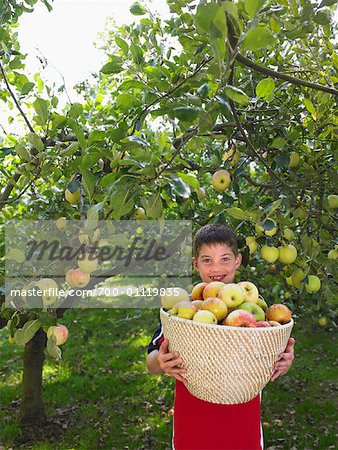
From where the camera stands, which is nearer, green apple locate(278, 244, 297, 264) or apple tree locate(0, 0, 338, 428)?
apple tree locate(0, 0, 338, 428)

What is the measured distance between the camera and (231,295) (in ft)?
4.97

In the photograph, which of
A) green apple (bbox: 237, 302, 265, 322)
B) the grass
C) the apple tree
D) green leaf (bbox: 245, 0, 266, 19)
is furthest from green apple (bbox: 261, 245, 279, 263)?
the grass

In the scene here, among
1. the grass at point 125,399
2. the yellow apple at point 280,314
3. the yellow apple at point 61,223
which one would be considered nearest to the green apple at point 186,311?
the yellow apple at point 280,314

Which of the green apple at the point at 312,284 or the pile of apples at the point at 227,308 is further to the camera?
the green apple at the point at 312,284

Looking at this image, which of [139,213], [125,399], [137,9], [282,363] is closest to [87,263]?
[139,213]

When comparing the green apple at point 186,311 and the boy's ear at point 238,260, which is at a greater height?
the boy's ear at point 238,260

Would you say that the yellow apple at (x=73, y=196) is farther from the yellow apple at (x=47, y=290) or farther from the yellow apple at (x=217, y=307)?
the yellow apple at (x=217, y=307)

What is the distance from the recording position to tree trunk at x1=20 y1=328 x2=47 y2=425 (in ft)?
11.9

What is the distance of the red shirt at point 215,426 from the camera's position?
1661 millimetres

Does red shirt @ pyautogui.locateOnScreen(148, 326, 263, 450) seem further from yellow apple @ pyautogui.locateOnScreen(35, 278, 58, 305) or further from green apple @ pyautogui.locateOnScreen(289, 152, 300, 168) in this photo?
green apple @ pyautogui.locateOnScreen(289, 152, 300, 168)

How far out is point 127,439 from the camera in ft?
12.0

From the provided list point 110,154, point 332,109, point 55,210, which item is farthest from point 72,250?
point 332,109

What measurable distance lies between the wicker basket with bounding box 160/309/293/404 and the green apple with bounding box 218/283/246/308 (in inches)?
6.8

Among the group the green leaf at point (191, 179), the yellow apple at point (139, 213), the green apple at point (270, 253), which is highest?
the yellow apple at point (139, 213)
